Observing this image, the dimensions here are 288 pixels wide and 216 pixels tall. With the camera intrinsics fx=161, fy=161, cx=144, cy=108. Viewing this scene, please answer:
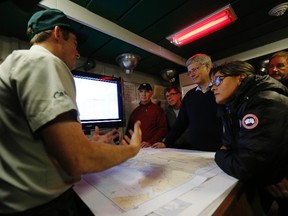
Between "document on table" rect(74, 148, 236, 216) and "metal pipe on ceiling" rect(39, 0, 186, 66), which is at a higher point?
"metal pipe on ceiling" rect(39, 0, 186, 66)

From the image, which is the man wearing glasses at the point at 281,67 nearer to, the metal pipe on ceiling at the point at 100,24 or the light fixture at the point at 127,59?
the metal pipe on ceiling at the point at 100,24

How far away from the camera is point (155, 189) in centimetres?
58

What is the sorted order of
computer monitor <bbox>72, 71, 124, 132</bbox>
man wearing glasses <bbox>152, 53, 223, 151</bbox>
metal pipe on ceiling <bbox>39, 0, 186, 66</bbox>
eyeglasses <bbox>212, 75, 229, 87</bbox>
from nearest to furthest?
eyeglasses <bbox>212, 75, 229, 87</bbox> → metal pipe on ceiling <bbox>39, 0, 186, 66</bbox> → man wearing glasses <bbox>152, 53, 223, 151</bbox> → computer monitor <bbox>72, 71, 124, 132</bbox>

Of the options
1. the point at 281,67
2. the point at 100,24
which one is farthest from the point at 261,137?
the point at 281,67

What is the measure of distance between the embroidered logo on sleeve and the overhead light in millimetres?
1061

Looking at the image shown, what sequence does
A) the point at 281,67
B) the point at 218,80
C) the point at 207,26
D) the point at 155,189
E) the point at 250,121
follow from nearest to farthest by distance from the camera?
the point at 155,189
the point at 250,121
the point at 218,80
the point at 207,26
the point at 281,67

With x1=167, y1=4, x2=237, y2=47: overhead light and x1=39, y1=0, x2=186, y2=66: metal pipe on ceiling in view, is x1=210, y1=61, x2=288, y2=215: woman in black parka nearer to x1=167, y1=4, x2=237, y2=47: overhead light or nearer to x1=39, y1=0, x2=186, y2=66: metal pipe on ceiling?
x1=167, y1=4, x2=237, y2=47: overhead light

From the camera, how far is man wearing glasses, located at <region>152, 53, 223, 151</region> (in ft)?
4.83

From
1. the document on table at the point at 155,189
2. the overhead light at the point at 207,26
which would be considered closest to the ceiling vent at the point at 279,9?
the overhead light at the point at 207,26

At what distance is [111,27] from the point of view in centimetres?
142

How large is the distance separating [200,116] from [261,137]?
91 cm

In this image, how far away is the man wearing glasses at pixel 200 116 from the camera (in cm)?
147

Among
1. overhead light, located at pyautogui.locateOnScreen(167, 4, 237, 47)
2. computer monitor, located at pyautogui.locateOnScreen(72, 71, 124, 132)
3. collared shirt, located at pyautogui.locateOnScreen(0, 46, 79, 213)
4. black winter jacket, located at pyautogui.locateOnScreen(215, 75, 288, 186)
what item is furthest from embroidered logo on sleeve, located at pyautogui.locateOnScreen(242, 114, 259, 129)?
computer monitor, located at pyautogui.locateOnScreen(72, 71, 124, 132)

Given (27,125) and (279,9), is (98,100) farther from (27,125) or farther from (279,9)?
(279,9)
